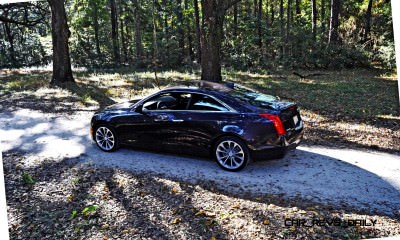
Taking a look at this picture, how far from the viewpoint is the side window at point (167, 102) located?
6770mm

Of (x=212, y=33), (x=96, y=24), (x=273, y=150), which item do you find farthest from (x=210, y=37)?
(x=96, y=24)

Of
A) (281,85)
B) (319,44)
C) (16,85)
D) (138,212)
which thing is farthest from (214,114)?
(319,44)

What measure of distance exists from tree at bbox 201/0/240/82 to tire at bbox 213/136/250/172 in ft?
24.4

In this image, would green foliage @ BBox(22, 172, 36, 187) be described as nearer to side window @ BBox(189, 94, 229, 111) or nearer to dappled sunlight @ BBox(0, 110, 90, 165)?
dappled sunlight @ BBox(0, 110, 90, 165)

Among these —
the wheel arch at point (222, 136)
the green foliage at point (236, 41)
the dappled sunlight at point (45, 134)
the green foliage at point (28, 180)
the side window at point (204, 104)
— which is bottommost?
the green foliage at point (28, 180)

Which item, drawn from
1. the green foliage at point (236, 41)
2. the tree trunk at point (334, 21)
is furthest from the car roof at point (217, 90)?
the tree trunk at point (334, 21)

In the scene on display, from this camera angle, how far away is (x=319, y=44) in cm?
2178

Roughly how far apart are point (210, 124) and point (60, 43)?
1336cm

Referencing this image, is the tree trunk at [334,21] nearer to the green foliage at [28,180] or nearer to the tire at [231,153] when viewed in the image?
the tire at [231,153]

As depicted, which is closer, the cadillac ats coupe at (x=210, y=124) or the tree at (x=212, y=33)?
the cadillac ats coupe at (x=210, y=124)

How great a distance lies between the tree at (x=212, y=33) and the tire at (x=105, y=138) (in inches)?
265

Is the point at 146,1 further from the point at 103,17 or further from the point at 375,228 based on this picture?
the point at 375,228

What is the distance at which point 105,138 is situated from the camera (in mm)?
7605

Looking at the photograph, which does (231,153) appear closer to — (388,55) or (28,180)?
(28,180)
